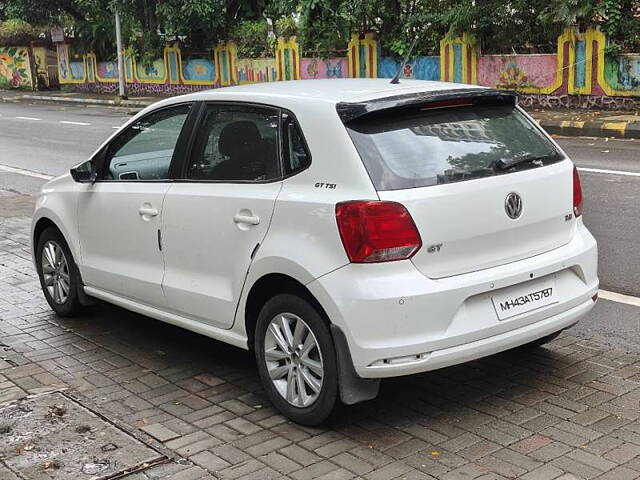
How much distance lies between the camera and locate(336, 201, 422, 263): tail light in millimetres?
4141

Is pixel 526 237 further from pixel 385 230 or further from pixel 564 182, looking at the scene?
pixel 385 230

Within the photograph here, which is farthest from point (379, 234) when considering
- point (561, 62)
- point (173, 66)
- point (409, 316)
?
point (173, 66)

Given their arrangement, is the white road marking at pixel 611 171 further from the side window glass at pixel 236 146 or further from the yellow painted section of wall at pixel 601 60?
the side window glass at pixel 236 146

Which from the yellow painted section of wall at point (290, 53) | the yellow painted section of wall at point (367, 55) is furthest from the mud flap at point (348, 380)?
the yellow painted section of wall at point (290, 53)

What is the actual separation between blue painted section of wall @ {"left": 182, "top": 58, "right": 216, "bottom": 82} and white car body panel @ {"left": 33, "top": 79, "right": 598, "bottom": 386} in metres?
27.5

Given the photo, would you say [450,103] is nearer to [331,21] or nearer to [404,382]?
[404,382]

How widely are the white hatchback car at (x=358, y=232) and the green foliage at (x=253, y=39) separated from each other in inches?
1013

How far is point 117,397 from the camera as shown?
16.5 feet

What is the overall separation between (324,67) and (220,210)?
76.6ft

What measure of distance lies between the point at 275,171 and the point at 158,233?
1.03 meters

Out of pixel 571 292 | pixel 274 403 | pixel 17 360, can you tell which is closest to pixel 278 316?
pixel 274 403

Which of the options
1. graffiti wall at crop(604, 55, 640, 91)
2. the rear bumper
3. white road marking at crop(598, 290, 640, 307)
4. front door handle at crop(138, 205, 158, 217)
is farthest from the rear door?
graffiti wall at crop(604, 55, 640, 91)

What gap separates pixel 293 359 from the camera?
179 inches

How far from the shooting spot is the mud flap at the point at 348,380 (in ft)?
13.9
